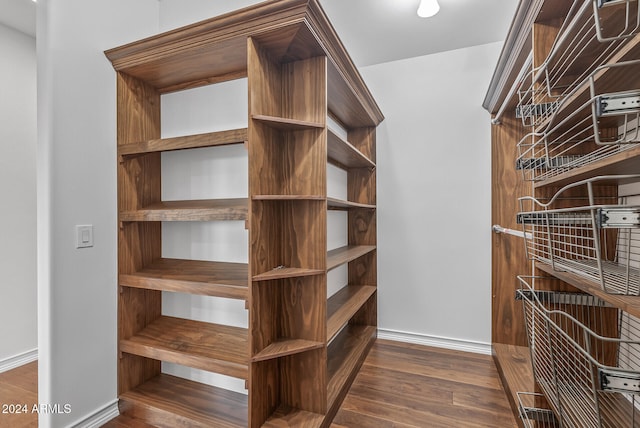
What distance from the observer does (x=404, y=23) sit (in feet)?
7.05

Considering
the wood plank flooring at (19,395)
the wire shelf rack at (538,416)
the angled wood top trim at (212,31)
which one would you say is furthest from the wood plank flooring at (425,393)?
the angled wood top trim at (212,31)

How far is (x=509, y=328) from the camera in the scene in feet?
7.57

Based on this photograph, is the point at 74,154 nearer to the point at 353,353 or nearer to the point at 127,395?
the point at 127,395

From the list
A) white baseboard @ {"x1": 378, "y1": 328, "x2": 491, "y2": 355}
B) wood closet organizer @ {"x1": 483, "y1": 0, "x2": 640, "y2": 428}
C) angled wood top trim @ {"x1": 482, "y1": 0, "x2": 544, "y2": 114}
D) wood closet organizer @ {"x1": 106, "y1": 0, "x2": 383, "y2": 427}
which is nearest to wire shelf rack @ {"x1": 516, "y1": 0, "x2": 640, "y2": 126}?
wood closet organizer @ {"x1": 483, "y1": 0, "x2": 640, "y2": 428}

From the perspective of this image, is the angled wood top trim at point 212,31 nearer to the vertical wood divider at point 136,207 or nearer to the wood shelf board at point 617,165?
the vertical wood divider at point 136,207

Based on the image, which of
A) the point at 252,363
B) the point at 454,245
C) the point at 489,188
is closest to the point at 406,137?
the point at 489,188

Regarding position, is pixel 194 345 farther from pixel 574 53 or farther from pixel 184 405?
pixel 574 53

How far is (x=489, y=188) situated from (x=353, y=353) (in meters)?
1.69

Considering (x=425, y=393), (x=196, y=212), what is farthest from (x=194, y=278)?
(x=425, y=393)

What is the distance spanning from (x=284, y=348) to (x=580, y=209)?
1.30 meters

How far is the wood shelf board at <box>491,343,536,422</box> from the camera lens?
5.61ft

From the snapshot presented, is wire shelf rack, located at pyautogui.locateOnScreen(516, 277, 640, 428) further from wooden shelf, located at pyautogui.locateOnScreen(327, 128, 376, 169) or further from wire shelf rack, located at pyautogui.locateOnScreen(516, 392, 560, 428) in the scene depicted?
wooden shelf, located at pyautogui.locateOnScreen(327, 128, 376, 169)

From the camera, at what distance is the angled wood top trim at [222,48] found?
4.34 feet

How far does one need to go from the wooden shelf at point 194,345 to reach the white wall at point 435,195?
1.49 m
